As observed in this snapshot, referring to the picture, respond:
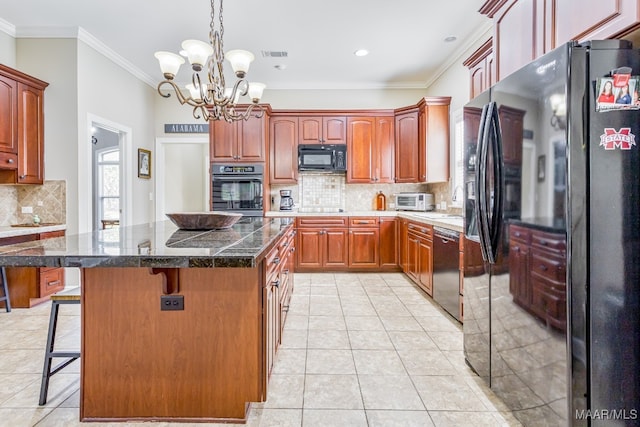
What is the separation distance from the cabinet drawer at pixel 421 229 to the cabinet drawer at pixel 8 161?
14.4 feet

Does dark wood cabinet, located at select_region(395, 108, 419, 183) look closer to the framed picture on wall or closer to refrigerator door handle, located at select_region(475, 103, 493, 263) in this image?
refrigerator door handle, located at select_region(475, 103, 493, 263)

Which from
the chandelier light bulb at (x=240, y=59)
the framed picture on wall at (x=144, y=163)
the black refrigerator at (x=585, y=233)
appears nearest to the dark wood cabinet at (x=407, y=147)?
the chandelier light bulb at (x=240, y=59)

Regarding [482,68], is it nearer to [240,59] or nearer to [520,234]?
[520,234]

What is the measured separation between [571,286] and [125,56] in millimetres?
5301

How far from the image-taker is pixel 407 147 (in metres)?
4.90

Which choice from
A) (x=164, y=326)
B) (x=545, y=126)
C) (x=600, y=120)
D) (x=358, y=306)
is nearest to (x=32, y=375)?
(x=164, y=326)

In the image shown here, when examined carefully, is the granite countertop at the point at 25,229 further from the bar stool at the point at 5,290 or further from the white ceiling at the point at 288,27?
the white ceiling at the point at 288,27

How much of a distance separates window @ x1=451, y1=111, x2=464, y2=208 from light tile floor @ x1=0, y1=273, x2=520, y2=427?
1.58 meters

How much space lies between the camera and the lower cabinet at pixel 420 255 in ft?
11.6

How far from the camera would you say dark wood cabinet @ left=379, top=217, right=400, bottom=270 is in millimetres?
4812

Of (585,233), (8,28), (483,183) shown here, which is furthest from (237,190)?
(585,233)

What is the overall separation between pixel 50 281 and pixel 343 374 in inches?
132

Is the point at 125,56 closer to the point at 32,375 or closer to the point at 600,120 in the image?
the point at 32,375

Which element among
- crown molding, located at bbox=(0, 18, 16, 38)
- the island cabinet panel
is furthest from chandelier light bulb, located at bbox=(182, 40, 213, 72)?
crown molding, located at bbox=(0, 18, 16, 38)
